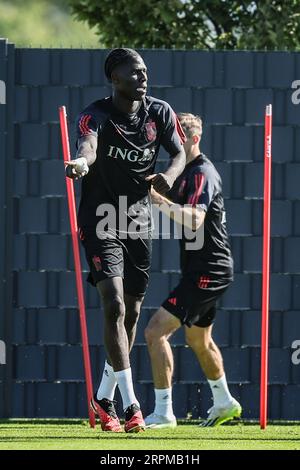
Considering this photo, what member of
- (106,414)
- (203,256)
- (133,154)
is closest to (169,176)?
(133,154)

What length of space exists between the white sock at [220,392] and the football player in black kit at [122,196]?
90cm

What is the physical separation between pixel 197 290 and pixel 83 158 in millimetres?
1634

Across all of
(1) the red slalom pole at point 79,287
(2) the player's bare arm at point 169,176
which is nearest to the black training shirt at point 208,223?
(2) the player's bare arm at point 169,176

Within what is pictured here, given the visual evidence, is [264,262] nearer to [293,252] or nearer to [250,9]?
[293,252]

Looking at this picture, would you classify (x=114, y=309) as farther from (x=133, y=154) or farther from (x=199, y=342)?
(x=199, y=342)

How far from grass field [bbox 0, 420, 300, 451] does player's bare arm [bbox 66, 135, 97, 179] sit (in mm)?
1418

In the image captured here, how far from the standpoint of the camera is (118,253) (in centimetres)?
933

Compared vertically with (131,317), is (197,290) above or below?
above

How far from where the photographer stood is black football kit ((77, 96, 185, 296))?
9273mm

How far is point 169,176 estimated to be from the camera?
9.18 m

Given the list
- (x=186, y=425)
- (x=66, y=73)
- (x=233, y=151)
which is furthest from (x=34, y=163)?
(x=186, y=425)

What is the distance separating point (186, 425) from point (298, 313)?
1.06m

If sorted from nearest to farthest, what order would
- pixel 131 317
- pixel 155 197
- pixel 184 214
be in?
pixel 131 317 < pixel 155 197 < pixel 184 214

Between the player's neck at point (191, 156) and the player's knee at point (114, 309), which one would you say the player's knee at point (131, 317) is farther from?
the player's neck at point (191, 156)
